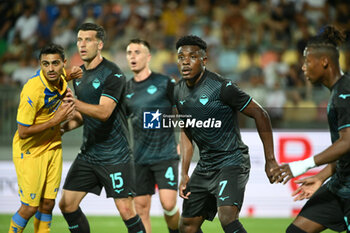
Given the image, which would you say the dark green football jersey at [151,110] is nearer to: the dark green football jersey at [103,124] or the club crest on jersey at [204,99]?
the dark green football jersey at [103,124]

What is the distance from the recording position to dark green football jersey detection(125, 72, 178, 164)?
653 centimetres

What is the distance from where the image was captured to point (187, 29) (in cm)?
1205

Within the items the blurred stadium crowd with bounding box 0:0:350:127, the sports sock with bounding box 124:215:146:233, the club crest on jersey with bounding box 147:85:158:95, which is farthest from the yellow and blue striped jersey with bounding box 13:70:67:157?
the blurred stadium crowd with bounding box 0:0:350:127

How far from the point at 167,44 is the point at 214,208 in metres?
7.02

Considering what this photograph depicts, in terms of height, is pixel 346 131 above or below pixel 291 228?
above

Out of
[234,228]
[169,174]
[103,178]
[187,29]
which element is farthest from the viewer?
[187,29]

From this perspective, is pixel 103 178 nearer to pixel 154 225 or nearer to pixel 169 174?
pixel 169 174

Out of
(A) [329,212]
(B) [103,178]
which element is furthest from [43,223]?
(A) [329,212]

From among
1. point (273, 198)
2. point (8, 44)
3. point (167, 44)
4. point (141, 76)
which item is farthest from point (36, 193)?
point (8, 44)

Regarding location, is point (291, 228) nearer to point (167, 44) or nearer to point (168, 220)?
point (168, 220)

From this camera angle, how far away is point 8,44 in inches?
479

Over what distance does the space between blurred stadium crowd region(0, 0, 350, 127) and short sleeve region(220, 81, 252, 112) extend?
5.80m

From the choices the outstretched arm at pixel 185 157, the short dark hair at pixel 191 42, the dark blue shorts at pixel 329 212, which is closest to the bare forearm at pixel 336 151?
the dark blue shorts at pixel 329 212

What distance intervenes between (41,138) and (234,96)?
2.09 m
